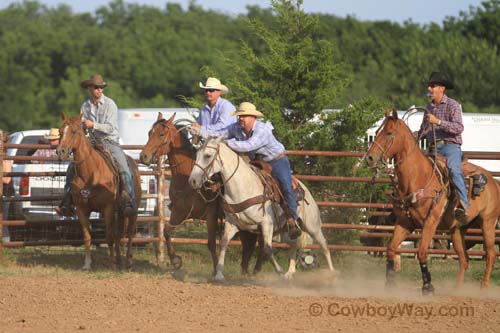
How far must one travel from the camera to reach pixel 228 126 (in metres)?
12.3

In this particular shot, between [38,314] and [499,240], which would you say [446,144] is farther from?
[38,314]

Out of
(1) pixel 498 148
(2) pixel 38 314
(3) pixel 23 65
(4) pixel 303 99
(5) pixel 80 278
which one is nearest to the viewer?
(2) pixel 38 314

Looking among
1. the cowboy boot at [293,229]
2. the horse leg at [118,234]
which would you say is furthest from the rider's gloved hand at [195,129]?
the horse leg at [118,234]

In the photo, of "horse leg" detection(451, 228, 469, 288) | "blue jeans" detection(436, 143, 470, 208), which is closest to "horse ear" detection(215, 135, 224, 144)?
"blue jeans" detection(436, 143, 470, 208)

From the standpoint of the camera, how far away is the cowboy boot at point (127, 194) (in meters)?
13.5

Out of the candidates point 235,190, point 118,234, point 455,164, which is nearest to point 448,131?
point 455,164

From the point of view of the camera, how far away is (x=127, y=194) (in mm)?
13500

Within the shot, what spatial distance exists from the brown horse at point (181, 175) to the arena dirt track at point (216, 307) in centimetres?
96

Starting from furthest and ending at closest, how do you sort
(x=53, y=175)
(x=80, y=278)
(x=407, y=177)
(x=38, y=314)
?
(x=53, y=175), (x=80, y=278), (x=407, y=177), (x=38, y=314)

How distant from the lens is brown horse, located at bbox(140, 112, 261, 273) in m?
12.2

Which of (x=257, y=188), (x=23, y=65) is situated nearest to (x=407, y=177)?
(x=257, y=188)

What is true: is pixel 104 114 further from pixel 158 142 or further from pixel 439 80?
pixel 439 80

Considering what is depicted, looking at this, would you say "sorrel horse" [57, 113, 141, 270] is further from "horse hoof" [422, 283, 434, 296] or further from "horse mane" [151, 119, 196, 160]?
"horse hoof" [422, 283, 434, 296]

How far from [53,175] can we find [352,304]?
5.78 metres
